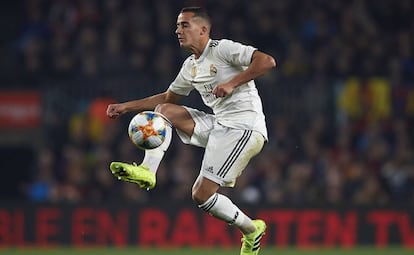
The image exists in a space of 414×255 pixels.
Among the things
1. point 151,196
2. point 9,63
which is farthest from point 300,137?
point 9,63

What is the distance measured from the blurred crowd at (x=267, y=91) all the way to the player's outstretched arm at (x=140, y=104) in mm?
4563

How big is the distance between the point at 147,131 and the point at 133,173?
40 cm

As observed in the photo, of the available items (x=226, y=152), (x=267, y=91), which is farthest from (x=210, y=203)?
(x=267, y=91)

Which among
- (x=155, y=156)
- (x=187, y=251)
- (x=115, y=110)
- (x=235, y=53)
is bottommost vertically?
(x=187, y=251)

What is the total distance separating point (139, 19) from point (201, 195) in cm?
817

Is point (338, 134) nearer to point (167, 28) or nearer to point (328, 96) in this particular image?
point (328, 96)

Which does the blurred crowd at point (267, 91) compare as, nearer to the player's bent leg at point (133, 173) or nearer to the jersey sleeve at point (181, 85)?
the jersey sleeve at point (181, 85)

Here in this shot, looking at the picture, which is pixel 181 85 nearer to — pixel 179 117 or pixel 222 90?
pixel 179 117

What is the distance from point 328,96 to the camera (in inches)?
618

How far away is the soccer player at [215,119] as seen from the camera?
9.38 meters

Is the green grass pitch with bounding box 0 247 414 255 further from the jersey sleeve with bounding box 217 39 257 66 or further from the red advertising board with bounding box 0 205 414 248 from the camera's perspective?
the jersey sleeve with bounding box 217 39 257 66

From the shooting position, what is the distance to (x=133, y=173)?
29.6 ft

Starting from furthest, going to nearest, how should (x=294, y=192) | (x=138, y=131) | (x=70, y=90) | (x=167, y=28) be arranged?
(x=167, y=28) < (x=70, y=90) < (x=294, y=192) < (x=138, y=131)

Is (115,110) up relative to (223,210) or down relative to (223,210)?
up
